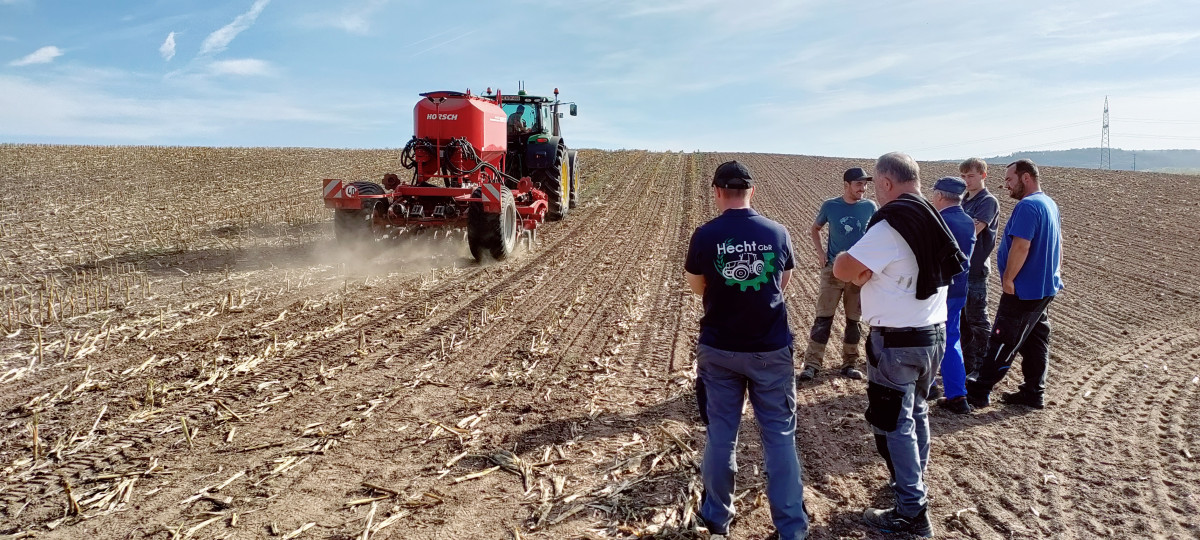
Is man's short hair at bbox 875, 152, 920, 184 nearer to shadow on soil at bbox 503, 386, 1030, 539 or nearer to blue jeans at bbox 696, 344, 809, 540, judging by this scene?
blue jeans at bbox 696, 344, 809, 540

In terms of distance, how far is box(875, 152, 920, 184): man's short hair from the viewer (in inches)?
119

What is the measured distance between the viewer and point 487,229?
8.77m

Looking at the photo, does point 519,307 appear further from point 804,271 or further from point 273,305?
point 804,271

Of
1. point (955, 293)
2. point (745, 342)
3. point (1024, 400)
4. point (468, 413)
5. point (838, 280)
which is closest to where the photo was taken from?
point (745, 342)

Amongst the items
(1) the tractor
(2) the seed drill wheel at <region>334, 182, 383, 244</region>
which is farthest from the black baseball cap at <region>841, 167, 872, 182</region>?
(2) the seed drill wheel at <region>334, 182, 383, 244</region>

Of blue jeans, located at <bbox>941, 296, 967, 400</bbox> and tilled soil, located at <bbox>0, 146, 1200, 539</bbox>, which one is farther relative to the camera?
blue jeans, located at <bbox>941, 296, 967, 400</bbox>

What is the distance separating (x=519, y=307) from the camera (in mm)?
6895

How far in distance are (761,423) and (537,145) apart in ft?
32.9

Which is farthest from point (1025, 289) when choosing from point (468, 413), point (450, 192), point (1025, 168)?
point (450, 192)

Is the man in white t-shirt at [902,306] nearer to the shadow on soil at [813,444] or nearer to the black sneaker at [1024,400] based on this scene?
the shadow on soil at [813,444]

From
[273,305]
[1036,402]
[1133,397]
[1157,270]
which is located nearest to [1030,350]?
[1036,402]

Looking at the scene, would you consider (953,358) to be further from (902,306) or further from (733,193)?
(733,193)

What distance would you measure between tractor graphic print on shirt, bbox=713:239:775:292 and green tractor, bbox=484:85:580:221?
9730 millimetres

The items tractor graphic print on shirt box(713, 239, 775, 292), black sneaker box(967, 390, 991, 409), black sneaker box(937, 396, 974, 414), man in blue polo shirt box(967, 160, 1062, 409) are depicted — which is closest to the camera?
tractor graphic print on shirt box(713, 239, 775, 292)
